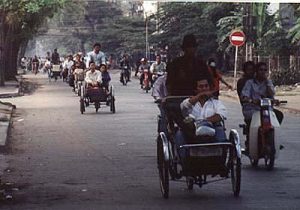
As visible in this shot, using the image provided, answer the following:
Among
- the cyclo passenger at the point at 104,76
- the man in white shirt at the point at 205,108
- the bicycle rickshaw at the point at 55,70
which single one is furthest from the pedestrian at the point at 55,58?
the man in white shirt at the point at 205,108

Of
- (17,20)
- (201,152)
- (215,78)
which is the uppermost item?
(17,20)

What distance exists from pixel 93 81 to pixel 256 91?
11.8 metres

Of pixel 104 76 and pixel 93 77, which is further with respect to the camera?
pixel 104 76

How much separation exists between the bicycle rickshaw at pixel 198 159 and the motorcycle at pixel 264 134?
8.49 feet

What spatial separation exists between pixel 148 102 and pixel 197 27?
3061 cm

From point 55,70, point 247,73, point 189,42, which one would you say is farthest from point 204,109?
point 55,70

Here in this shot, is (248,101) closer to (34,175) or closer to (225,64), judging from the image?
(34,175)

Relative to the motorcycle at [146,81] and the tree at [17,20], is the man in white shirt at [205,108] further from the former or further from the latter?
the motorcycle at [146,81]

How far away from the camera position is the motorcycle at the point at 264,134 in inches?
491

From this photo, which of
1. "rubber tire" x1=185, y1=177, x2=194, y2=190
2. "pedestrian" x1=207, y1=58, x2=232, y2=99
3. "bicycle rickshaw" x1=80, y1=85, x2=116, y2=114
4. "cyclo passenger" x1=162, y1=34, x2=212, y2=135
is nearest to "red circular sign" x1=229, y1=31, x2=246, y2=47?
"bicycle rickshaw" x1=80, y1=85, x2=116, y2=114

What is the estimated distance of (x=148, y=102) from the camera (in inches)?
1212

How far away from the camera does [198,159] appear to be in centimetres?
961

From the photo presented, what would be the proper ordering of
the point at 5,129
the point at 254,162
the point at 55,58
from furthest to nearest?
1. the point at 55,58
2. the point at 5,129
3. the point at 254,162

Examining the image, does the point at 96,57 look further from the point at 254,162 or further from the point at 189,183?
the point at 189,183
